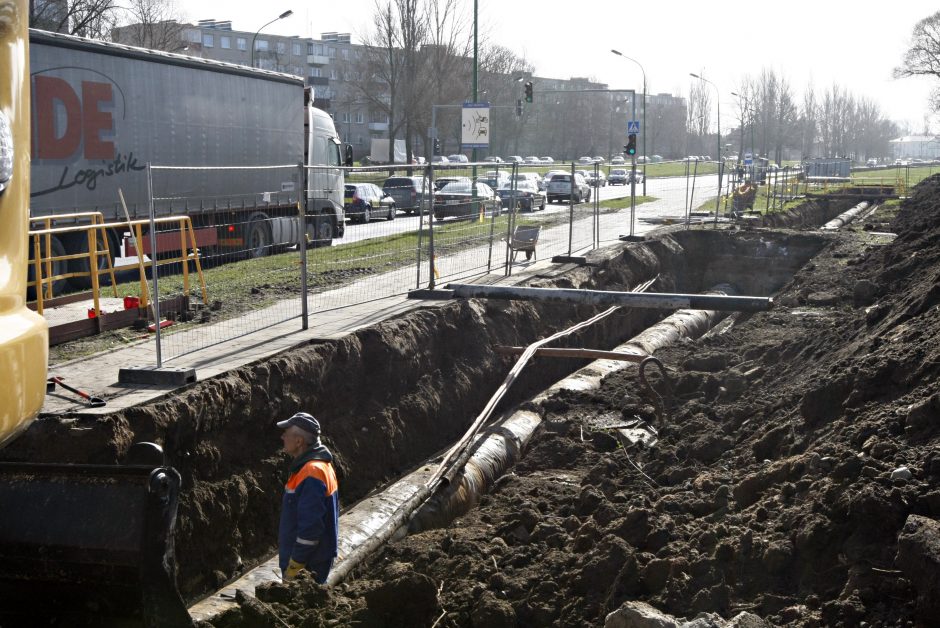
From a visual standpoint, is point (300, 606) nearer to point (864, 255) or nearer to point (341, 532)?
point (341, 532)

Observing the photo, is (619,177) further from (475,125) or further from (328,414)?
(328,414)

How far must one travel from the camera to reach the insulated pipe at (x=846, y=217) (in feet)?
98.2

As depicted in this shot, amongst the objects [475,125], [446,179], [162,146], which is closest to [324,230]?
[446,179]

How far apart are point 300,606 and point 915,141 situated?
683 feet

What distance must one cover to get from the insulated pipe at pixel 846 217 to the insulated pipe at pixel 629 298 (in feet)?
61.9

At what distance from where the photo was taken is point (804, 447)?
6.60m

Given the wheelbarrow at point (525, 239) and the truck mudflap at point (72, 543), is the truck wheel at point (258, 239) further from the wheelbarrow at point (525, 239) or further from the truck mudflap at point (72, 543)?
the truck mudflap at point (72, 543)

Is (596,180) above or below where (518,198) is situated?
above

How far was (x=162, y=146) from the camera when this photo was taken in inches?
704

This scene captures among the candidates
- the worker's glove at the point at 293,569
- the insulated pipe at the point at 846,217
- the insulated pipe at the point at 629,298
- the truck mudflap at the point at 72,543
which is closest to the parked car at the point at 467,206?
the insulated pipe at the point at 629,298

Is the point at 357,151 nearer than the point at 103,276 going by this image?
→ No

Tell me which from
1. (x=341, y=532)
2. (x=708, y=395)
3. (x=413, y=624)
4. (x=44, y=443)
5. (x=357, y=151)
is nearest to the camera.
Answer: (x=413, y=624)

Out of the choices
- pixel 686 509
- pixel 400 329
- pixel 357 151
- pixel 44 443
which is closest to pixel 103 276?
pixel 400 329

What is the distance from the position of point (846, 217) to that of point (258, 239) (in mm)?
26363
